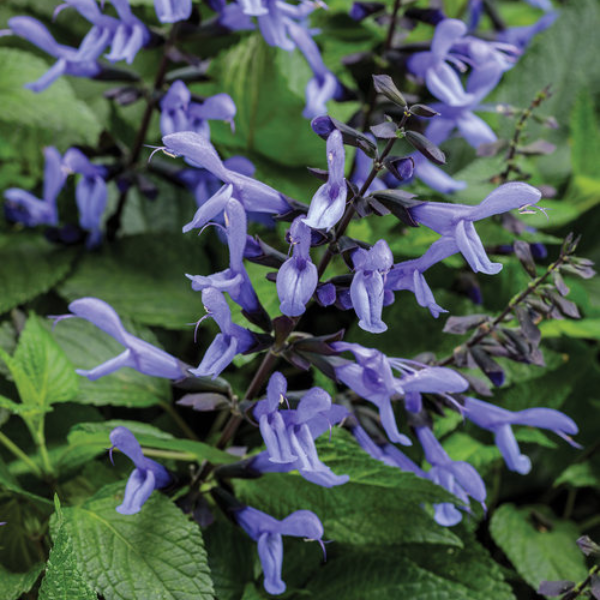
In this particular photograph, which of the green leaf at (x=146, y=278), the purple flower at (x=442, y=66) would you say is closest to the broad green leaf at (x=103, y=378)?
the green leaf at (x=146, y=278)

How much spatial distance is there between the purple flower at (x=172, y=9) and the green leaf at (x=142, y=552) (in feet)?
1.65

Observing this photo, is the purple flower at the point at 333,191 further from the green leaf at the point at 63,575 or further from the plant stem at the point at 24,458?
the plant stem at the point at 24,458

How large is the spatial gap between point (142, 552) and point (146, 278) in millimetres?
442

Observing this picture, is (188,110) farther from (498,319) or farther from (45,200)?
(498,319)

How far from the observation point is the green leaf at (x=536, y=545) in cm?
88

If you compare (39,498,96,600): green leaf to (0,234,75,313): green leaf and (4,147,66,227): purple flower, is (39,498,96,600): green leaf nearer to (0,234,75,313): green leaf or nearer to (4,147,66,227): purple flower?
(0,234,75,313): green leaf

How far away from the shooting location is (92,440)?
2.48ft

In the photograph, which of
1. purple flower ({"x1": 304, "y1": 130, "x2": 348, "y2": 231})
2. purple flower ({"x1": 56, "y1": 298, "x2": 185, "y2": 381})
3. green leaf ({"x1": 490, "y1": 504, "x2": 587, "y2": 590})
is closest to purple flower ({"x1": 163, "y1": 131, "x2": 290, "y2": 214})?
purple flower ({"x1": 304, "y1": 130, "x2": 348, "y2": 231})

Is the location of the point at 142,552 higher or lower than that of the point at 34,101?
lower

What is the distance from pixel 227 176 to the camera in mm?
643

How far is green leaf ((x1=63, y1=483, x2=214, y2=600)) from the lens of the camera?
65cm

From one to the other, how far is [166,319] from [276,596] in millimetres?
356

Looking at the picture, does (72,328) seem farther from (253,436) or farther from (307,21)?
(307,21)

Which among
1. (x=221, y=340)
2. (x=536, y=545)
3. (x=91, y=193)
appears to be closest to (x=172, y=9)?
(x=91, y=193)
